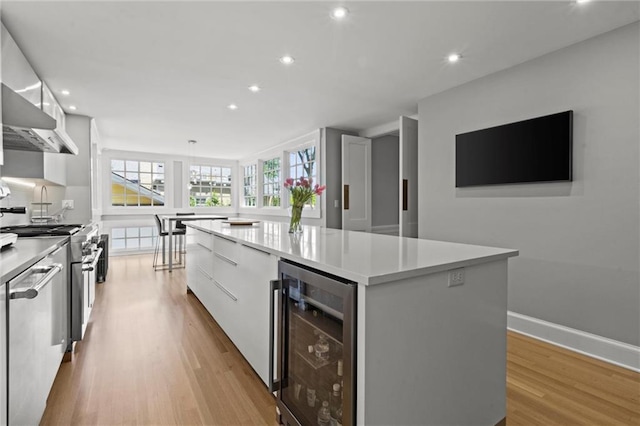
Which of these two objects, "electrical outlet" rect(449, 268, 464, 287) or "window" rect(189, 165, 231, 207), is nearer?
"electrical outlet" rect(449, 268, 464, 287)

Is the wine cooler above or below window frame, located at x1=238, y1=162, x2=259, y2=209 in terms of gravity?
below

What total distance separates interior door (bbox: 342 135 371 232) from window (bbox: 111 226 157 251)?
4.82 meters

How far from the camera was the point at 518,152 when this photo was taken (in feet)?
9.21

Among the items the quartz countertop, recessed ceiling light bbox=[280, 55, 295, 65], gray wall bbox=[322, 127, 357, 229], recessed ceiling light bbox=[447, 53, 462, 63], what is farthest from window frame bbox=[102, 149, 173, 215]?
recessed ceiling light bbox=[447, 53, 462, 63]

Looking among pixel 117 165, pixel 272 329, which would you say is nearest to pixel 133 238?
pixel 117 165

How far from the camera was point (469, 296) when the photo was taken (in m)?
1.40

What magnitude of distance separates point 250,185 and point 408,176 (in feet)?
16.5

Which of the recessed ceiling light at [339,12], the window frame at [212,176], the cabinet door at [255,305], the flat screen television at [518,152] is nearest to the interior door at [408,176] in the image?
the flat screen television at [518,152]

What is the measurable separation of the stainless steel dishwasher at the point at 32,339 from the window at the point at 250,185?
19.5 feet

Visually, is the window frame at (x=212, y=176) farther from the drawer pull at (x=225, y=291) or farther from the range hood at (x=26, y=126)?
the drawer pull at (x=225, y=291)

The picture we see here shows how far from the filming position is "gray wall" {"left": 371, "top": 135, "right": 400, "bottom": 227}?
570 centimetres

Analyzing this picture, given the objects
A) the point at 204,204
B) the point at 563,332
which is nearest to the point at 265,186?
the point at 204,204

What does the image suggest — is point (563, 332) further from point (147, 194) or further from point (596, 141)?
point (147, 194)

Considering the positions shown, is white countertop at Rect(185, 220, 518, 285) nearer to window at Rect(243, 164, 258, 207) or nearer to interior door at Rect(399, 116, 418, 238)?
interior door at Rect(399, 116, 418, 238)
